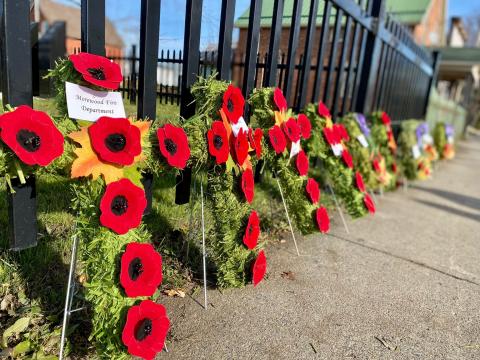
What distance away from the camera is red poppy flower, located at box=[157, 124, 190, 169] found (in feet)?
5.68

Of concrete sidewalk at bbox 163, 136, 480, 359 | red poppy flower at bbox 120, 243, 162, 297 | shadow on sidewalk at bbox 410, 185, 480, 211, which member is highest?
red poppy flower at bbox 120, 243, 162, 297

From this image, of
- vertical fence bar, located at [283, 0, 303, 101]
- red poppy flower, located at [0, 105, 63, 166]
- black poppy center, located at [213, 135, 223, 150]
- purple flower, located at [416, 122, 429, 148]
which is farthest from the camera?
purple flower, located at [416, 122, 429, 148]

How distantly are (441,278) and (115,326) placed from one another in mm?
2402

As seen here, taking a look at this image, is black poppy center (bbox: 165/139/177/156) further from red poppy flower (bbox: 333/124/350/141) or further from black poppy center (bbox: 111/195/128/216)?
red poppy flower (bbox: 333/124/350/141)

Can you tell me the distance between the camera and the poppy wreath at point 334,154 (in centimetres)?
333

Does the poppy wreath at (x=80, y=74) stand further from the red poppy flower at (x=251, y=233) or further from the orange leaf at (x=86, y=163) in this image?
the red poppy flower at (x=251, y=233)

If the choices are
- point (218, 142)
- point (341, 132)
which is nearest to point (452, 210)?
point (341, 132)

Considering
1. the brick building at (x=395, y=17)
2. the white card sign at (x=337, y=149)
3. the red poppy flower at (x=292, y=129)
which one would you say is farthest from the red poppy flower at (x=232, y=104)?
the white card sign at (x=337, y=149)

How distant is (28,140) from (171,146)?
0.59m

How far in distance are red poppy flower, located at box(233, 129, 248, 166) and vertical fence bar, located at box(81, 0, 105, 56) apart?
0.82 metres

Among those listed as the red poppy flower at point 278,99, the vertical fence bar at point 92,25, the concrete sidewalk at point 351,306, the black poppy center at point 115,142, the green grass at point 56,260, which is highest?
the vertical fence bar at point 92,25

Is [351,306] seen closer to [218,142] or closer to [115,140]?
[218,142]

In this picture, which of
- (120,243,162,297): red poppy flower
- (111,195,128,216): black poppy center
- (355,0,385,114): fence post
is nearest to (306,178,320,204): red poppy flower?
A: (120,243,162,297): red poppy flower

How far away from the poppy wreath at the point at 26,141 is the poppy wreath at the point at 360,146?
125 inches
